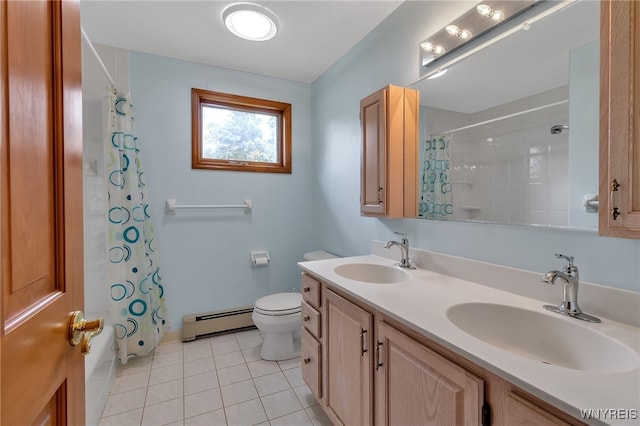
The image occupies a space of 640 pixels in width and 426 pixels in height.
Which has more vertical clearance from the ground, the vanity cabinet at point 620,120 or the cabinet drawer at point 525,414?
the vanity cabinet at point 620,120

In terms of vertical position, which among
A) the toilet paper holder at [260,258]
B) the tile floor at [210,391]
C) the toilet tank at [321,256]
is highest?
the toilet tank at [321,256]

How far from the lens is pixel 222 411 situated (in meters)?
1.58

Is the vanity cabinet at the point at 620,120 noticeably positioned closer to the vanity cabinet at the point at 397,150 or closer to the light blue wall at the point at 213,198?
the vanity cabinet at the point at 397,150

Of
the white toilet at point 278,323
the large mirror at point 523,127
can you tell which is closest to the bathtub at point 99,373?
the white toilet at point 278,323

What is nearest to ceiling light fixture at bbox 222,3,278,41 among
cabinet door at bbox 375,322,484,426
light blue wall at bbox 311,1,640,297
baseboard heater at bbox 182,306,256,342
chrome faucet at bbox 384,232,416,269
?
light blue wall at bbox 311,1,640,297

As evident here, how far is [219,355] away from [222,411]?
24.7 inches

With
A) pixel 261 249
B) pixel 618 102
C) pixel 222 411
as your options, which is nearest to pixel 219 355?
pixel 222 411

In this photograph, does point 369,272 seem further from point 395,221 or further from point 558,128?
point 558,128

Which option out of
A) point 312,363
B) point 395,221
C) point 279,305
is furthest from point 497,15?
point 279,305

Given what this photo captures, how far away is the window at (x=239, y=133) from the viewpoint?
2.46m

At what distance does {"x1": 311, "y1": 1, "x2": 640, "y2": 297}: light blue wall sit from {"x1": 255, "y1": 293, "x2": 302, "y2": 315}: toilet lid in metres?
0.57

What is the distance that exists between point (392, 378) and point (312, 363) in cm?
68

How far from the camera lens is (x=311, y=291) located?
5.10 ft

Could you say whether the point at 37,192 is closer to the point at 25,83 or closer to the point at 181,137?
the point at 25,83
